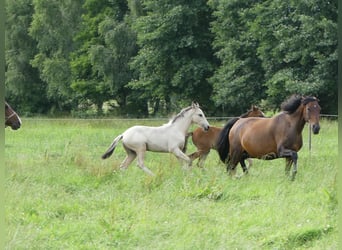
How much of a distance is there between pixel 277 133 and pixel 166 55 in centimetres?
2574

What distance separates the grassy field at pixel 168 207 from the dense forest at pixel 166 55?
17.5m

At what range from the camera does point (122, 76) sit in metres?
40.0

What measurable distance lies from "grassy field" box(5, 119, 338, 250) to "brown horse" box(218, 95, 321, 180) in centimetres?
34

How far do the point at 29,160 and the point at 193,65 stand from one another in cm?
2240

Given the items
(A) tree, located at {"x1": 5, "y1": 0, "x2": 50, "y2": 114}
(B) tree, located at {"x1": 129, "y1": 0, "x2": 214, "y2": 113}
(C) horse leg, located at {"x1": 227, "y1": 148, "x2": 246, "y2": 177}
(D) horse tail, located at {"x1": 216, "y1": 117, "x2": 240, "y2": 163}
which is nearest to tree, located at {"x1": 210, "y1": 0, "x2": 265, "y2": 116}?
(B) tree, located at {"x1": 129, "y1": 0, "x2": 214, "y2": 113}

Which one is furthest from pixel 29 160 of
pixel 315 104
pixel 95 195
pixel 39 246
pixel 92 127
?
pixel 92 127

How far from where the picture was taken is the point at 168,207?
8297mm

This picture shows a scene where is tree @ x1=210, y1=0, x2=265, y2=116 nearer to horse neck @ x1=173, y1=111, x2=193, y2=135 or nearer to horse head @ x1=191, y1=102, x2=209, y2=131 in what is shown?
horse head @ x1=191, y1=102, x2=209, y2=131

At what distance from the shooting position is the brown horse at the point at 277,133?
11.3m

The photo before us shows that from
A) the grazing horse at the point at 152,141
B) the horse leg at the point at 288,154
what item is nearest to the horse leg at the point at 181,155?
the grazing horse at the point at 152,141

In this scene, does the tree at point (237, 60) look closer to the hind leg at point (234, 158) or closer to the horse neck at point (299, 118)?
the hind leg at point (234, 158)

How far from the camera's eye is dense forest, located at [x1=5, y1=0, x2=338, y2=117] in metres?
30.1

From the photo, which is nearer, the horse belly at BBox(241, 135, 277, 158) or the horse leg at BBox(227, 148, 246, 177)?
the horse belly at BBox(241, 135, 277, 158)

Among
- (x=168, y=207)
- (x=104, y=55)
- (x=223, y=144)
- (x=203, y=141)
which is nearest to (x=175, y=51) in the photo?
(x=104, y=55)
